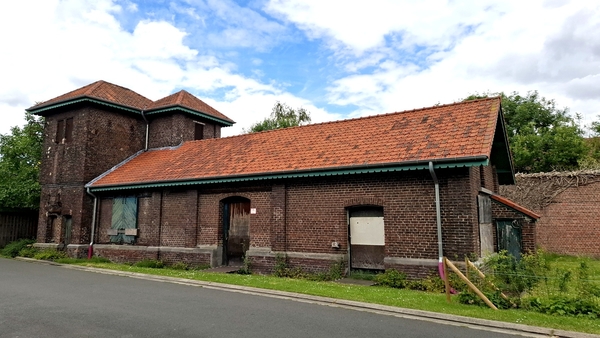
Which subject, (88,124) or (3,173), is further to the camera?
(3,173)

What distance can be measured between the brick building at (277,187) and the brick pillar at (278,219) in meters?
0.03

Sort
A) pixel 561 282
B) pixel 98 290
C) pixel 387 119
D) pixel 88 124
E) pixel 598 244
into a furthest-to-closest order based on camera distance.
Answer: pixel 88 124 < pixel 598 244 < pixel 387 119 < pixel 98 290 < pixel 561 282

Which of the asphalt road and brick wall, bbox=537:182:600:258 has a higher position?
brick wall, bbox=537:182:600:258

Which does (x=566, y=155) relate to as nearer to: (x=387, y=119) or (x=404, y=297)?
(x=387, y=119)

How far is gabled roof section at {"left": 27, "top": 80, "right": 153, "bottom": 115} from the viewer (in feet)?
63.2

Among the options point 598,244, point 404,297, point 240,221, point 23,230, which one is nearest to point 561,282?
point 404,297

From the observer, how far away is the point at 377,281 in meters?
11.2

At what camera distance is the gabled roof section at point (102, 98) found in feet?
63.2

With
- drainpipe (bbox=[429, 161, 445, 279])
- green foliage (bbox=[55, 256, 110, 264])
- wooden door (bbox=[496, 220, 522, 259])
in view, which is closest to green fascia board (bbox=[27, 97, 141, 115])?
green foliage (bbox=[55, 256, 110, 264])

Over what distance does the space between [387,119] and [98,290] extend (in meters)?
10.6

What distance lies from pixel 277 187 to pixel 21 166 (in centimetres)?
1847

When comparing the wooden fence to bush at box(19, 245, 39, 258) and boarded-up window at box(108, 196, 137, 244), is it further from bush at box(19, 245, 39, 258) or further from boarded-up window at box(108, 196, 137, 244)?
boarded-up window at box(108, 196, 137, 244)

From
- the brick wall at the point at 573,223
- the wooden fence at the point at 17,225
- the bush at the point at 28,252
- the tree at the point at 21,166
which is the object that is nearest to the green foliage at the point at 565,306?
the brick wall at the point at 573,223

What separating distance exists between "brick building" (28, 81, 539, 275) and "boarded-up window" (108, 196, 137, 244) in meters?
0.06
